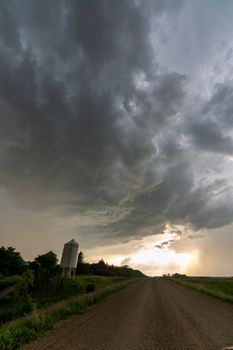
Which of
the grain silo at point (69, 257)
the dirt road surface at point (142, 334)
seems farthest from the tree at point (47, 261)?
the dirt road surface at point (142, 334)

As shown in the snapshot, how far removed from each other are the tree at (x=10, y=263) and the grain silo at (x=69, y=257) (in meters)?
10.00

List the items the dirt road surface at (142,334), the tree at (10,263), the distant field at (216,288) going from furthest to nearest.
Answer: the tree at (10,263) → the distant field at (216,288) → the dirt road surface at (142,334)

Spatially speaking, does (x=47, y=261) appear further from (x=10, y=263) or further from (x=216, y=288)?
(x=216, y=288)

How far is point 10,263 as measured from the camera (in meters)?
74.9

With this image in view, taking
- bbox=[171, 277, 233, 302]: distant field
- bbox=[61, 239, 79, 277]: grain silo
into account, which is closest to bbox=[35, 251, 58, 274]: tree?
bbox=[61, 239, 79, 277]: grain silo

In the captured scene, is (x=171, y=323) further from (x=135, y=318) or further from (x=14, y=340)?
(x=14, y=340)

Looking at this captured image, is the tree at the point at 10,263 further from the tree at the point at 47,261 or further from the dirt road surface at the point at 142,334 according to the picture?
the dirt road surface at the point at 142,334

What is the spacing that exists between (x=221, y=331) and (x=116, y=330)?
405 centimetres

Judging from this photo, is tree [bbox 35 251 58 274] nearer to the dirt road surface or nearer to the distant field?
the distant field

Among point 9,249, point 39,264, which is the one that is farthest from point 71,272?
point 9,249

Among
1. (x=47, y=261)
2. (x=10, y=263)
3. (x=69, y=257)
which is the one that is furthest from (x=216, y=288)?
(x=10, y=263)

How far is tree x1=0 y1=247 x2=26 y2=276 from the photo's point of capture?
2913 inches

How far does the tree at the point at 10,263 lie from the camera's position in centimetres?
7400

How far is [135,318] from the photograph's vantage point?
604 inches
